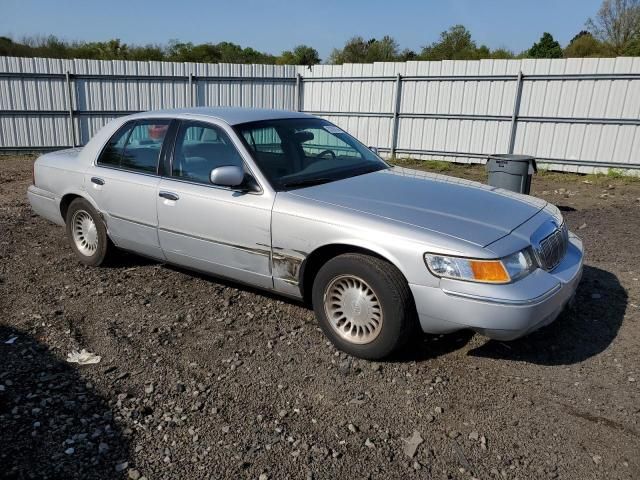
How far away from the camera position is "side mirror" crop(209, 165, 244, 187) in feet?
12.9

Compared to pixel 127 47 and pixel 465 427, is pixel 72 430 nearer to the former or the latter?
pixel 465 427

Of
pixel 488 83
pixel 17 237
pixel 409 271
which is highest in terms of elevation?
pixel 488 83

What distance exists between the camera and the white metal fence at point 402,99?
1214cm

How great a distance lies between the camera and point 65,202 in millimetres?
5625

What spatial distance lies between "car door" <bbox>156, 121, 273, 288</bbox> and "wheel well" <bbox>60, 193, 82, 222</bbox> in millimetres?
1446

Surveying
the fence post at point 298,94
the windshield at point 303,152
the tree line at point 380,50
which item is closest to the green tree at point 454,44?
the tree line at point 380,50

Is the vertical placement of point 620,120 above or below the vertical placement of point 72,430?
above

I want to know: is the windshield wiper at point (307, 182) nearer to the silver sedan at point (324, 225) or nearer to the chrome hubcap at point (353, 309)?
the silver sedan at point (324, 225)

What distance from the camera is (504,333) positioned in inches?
128

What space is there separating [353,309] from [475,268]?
87cm

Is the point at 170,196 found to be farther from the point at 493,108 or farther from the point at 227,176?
the point at 493,108

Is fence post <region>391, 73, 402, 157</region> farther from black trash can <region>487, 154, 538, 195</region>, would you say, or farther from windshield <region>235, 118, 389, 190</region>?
windshield <region>235, 118, 389, 190</region>

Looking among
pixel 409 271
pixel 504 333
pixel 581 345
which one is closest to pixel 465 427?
pixel 504 333

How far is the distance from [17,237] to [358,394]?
17.1 ft
